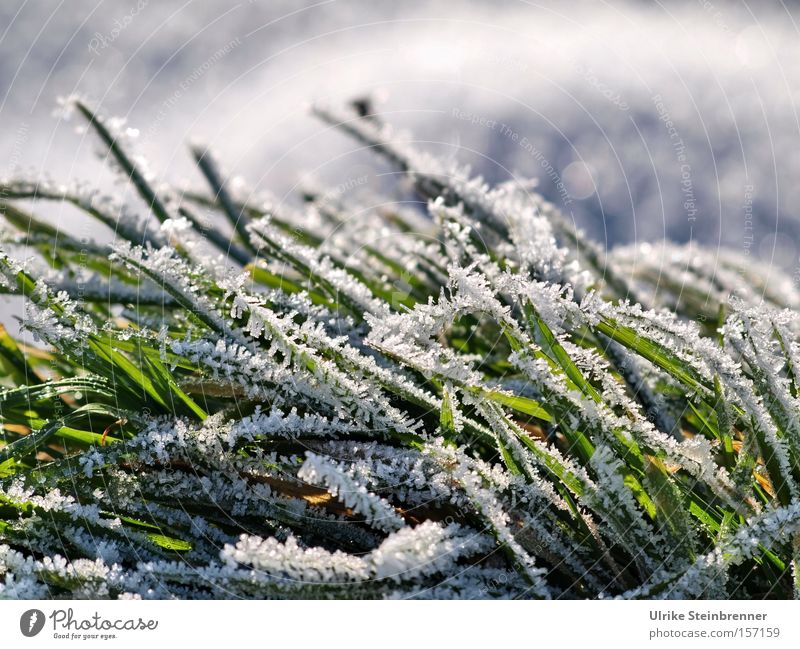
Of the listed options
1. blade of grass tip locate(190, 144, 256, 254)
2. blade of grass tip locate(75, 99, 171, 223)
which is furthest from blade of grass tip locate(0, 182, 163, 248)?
blade of grass tip locate(190, 144, 256, 254)

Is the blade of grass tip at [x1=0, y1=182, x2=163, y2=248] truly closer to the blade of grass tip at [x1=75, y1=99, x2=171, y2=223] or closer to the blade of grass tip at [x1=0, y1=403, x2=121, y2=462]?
the blade of grass tip at [x1=75, y1=99, x2=171, y2=223]

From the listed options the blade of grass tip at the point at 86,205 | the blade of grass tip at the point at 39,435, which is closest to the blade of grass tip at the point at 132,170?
the blade of grass tip at the point at 86,205

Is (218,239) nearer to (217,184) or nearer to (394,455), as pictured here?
(217,184)

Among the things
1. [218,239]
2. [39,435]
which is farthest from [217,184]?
[39,435]

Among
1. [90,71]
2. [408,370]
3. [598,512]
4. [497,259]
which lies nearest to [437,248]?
[497,259]

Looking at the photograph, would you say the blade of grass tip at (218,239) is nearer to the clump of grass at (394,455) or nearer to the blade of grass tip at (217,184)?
the blade of grass tip at (217,184)
